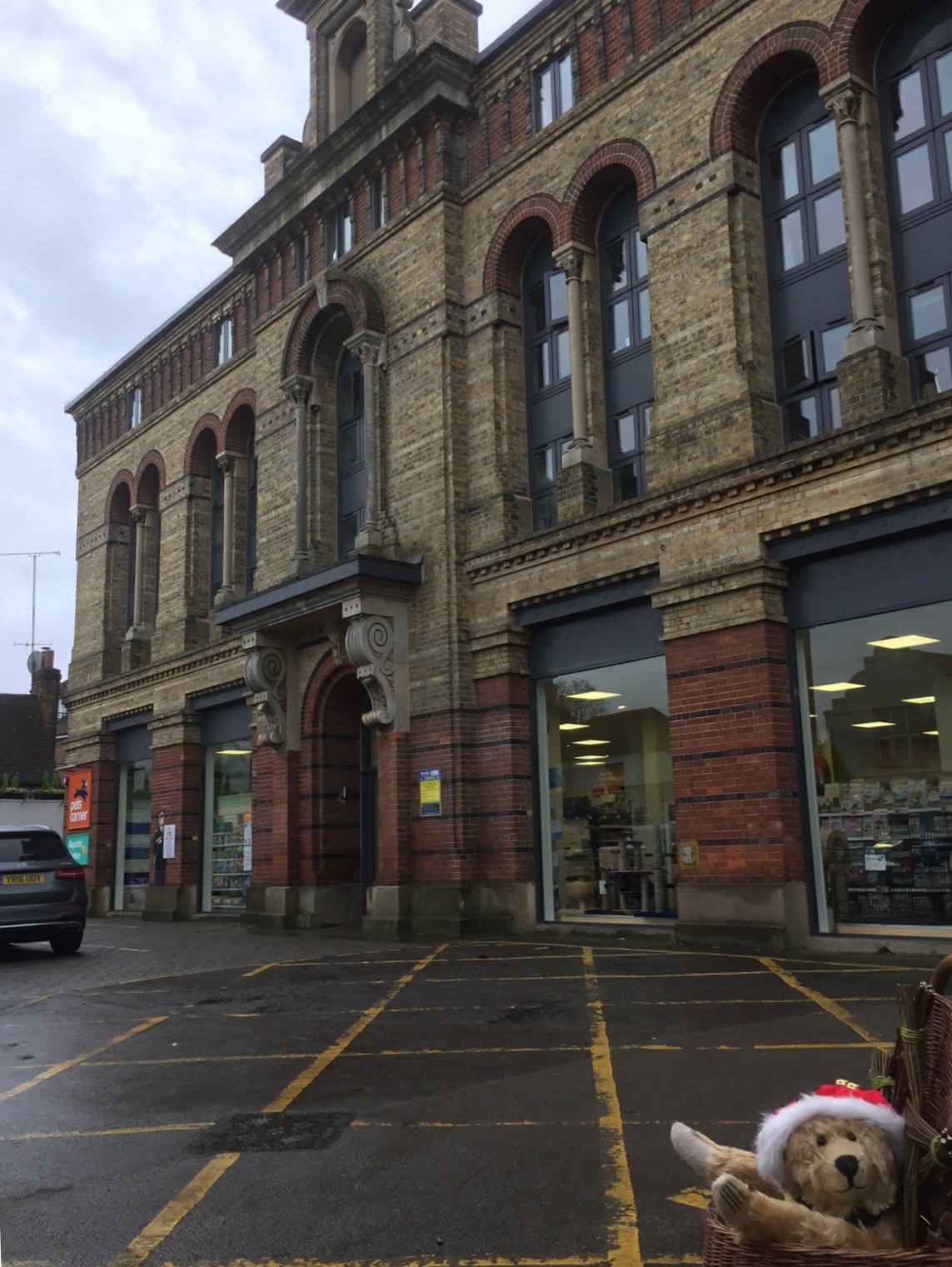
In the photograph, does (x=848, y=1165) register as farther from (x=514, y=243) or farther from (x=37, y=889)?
(x=514, y=243)

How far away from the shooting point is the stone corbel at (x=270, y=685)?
18.1 m

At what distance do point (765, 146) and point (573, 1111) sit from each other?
11.6m

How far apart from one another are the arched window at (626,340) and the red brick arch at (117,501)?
14739 mm

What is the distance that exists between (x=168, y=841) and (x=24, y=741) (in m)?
28.8

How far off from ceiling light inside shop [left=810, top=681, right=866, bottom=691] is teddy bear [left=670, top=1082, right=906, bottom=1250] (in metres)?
9.25

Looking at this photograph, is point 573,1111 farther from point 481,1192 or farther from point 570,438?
point 570,438

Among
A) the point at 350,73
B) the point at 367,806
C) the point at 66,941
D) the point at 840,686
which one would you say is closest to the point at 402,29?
the point at 350,73

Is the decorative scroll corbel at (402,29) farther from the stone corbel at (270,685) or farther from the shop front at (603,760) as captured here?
the shop front at (603,760)

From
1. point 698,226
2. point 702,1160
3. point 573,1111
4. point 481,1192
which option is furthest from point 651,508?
point 702,1160

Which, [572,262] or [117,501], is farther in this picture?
[117,501]

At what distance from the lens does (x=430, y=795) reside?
15.3 m

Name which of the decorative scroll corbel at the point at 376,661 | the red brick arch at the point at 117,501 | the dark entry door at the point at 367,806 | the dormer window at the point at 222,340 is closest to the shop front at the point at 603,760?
the decorative scroll corbel at the point at 376,661

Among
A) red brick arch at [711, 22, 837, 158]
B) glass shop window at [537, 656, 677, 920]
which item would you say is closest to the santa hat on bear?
glass shop window at [537, 656, 677, 920]

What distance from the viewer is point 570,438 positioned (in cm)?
1519
